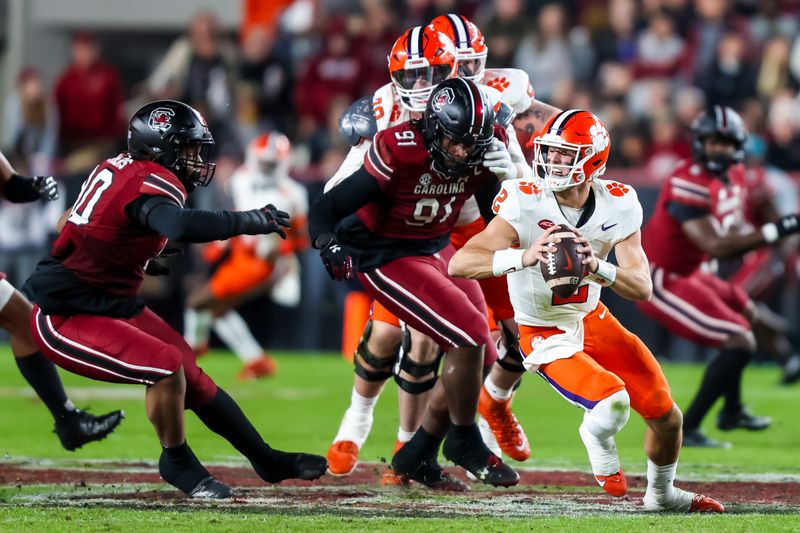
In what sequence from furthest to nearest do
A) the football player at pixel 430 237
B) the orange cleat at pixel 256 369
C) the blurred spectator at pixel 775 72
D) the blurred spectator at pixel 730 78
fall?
the blurred spectator at pixel 730 78 < the blurred spectator at pixel 775 72 < the orange cleat at pixel 256 369 < the football player at pixel 430 237

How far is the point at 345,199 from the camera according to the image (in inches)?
237

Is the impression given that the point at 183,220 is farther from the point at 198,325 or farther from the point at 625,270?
the point at 198,325

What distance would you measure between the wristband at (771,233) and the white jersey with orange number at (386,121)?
83.8 inches

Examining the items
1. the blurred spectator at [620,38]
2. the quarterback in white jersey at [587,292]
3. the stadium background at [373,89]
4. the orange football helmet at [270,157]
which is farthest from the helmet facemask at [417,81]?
the blurred spectator at [620,38]

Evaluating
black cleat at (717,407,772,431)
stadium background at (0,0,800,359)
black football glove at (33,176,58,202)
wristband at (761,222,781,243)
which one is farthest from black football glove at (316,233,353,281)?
stadium background at (0,0,800,359)

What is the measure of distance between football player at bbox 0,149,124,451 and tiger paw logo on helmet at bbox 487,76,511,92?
2.14 meters

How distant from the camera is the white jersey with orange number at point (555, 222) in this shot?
5.55 meters

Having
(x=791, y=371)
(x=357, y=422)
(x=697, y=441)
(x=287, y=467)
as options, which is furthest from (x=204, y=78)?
(x=287, y=467)

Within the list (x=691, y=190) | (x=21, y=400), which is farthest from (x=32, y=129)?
(x=691, y=190)

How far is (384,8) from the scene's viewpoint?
14.2m

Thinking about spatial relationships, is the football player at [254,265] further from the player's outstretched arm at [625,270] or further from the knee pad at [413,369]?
the player's outstretched arm at [625,270]

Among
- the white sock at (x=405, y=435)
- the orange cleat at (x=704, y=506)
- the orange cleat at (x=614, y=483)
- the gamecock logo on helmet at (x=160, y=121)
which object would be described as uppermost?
the gamecock logo on helmet at (x=160, y=121)

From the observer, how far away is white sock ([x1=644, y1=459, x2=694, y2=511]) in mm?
5422

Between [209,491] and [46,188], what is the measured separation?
187cm
